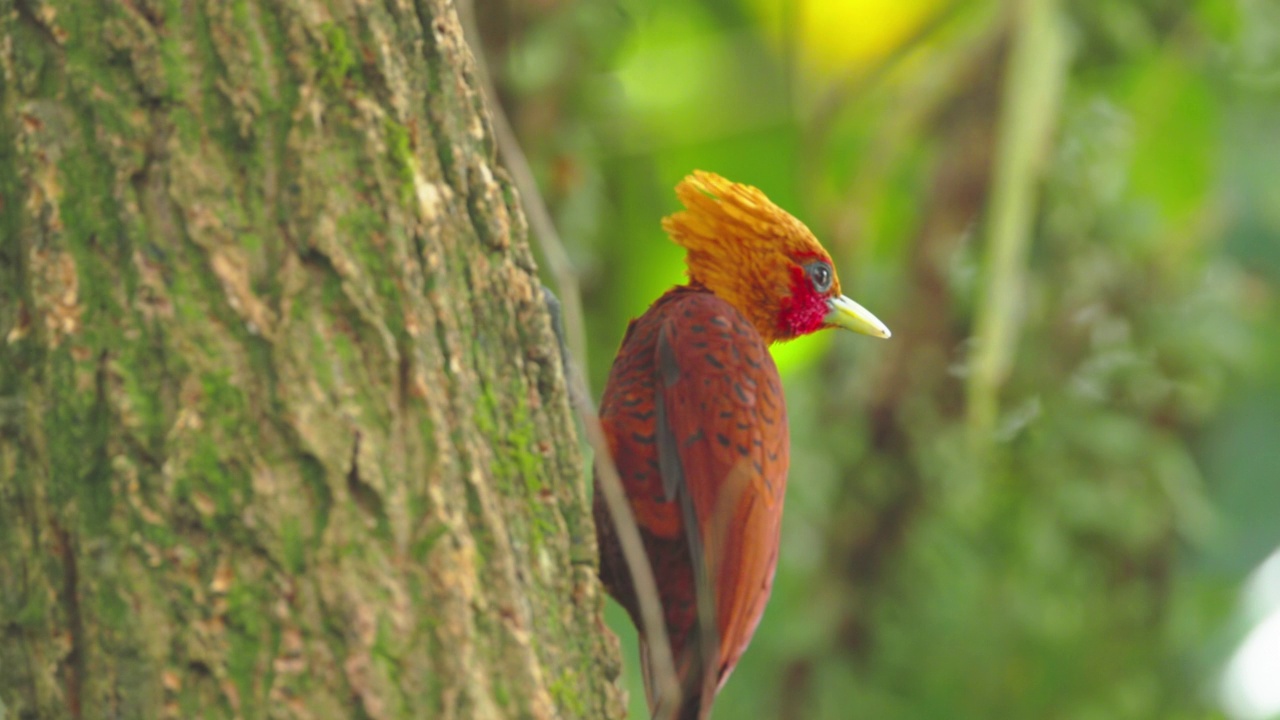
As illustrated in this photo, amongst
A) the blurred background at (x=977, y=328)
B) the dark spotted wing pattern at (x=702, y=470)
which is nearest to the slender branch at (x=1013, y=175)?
the blurred background at (x=977, y=328)

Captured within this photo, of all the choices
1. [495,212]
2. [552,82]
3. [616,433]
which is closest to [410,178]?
[495,212]

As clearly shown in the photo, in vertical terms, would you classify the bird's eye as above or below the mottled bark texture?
above

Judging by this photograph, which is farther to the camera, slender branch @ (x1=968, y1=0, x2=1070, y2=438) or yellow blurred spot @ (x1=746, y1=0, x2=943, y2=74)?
yellow blurred spot @ (x1=746, y1=0, x2=943, y2=74)

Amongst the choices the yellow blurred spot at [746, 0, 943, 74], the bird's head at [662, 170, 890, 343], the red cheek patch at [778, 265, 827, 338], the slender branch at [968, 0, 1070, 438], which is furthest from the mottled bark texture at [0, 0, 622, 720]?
the yellow blurred spot at [746, 0, 943, 74]

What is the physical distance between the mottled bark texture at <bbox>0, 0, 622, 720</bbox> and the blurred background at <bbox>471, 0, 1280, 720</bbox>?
2.37 metres

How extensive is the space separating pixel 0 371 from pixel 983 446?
10.3 ft

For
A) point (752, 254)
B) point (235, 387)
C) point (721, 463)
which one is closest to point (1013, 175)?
point (752, 254)

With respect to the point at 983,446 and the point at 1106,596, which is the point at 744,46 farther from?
the point at 1106,596

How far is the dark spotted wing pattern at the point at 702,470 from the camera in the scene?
2176 mm

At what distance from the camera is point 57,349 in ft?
4.83

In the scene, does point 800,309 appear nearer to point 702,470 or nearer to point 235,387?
point 702,470

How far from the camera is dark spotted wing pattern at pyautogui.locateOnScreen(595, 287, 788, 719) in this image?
7.14ft

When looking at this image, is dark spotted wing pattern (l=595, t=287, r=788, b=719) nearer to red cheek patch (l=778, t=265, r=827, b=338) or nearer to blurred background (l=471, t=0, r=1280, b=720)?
red cheek patch (l=778, t=265, r=827, b=338)

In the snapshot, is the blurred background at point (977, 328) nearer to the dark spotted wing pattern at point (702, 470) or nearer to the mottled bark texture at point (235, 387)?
the dark spotted wing pattern at point (702, 470)
